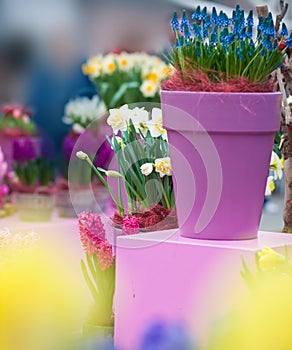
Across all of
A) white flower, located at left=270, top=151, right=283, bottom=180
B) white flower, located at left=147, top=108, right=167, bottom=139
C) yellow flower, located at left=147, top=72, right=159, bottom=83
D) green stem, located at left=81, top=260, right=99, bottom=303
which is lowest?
green stem, located at left=81, top=260, right=99, bottom=303

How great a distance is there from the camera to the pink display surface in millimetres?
1646

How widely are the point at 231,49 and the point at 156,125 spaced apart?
451 mm

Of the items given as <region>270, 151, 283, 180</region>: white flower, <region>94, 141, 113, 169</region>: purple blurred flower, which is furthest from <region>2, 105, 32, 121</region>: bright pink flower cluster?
<region>270, 151, 283, 180</region>: white flower

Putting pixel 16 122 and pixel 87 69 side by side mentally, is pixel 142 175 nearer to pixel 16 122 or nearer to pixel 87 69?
pixel 16 122

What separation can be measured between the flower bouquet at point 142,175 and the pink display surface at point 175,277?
0.17m

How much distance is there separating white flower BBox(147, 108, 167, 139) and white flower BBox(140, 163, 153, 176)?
11cm

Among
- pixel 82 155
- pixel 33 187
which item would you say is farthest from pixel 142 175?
pixel 33 187

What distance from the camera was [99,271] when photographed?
1944 millimetres

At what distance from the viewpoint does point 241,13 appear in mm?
1762

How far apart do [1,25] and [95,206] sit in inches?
152

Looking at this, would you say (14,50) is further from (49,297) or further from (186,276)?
(49,297)

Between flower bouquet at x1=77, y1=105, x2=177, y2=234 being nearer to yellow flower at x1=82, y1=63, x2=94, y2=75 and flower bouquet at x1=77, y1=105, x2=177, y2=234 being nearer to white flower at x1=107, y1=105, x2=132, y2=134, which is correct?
white flower at x1=107, y1=105, x2=132, y2=134

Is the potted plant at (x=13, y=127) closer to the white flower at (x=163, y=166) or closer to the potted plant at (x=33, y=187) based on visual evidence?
the potted plant at (x=33, y=187)

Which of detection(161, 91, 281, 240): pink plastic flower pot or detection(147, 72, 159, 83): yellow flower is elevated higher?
detection(161, 91, 281, 240): pink plastic flower pot
